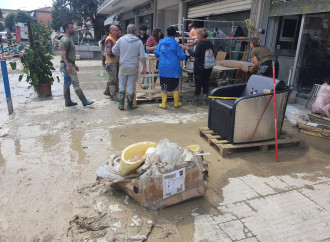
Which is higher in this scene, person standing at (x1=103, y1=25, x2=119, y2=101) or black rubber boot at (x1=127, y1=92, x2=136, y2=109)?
person standing at (x1=103, y1=25, x2=119, y2=101)

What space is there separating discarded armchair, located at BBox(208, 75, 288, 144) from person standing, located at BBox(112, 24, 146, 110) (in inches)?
90.7

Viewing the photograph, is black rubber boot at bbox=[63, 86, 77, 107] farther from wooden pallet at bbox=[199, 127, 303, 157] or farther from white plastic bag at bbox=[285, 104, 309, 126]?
white plastic bag at bbox=[285, 104, 309, 126]

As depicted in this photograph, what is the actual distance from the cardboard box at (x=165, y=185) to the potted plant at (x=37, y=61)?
5.51 metres

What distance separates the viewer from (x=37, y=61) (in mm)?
6941

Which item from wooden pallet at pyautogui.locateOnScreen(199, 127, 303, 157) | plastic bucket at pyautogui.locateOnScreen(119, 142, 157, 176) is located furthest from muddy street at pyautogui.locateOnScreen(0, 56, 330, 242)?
plastic bucket at pyautogui.locateOnScreen(119, 142, 157, 176)

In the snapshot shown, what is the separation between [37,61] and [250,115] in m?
5.78

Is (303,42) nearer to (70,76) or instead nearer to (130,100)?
(130,100)

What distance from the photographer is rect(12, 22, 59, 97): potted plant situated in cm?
683

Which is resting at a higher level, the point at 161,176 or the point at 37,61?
the point at 37,61

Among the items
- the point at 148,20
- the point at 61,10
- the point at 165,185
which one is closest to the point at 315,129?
the point at 165,185

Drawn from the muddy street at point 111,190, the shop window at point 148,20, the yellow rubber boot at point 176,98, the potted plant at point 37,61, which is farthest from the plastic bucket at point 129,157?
the shop window at point 148,20

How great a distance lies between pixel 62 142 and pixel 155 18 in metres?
11.2

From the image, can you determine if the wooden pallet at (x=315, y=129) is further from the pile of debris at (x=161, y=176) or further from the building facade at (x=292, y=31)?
the pile of debris at (x=161, y=176)

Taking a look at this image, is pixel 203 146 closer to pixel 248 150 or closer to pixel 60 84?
pixel 248 150
